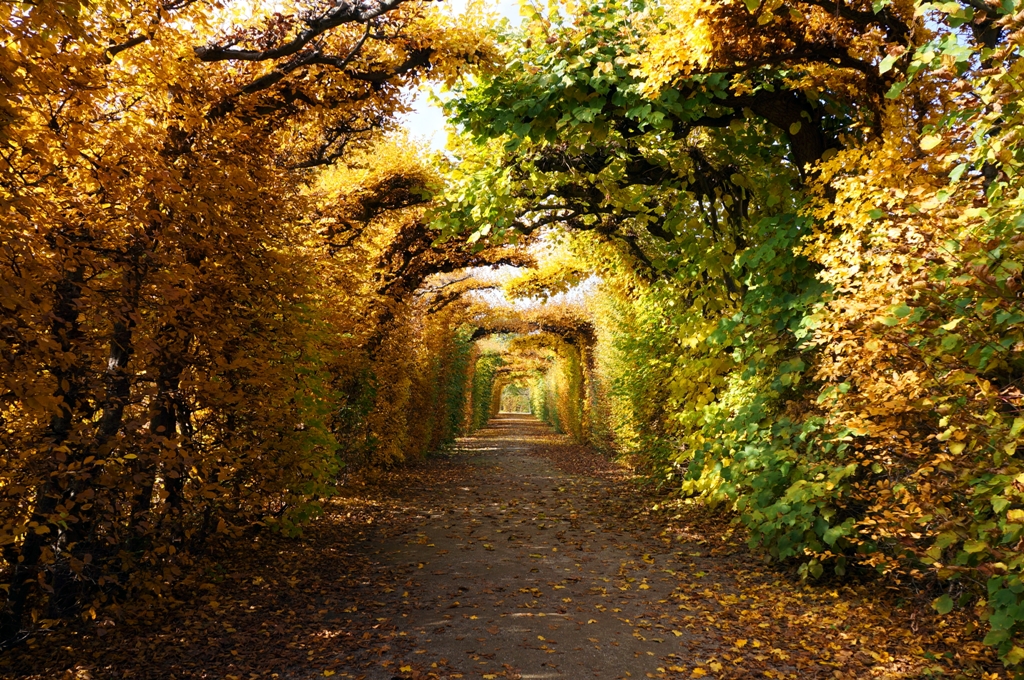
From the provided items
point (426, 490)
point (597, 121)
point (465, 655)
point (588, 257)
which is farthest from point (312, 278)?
point (588, 257)

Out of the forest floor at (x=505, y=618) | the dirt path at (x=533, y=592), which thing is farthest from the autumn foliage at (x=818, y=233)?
the dirt path at (x=533, y=592)

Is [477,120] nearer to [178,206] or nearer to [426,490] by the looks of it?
[178,206]

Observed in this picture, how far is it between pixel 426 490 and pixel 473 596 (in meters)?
6.22

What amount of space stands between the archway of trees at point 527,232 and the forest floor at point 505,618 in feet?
0.95

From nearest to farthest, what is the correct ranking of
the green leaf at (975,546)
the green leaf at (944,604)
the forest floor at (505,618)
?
1. the green leaf at (975,546)
2. the green leaf at (944,604)
3. the forest floor at (505,618)

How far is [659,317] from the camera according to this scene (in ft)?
31.0

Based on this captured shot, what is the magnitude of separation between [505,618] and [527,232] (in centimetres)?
607

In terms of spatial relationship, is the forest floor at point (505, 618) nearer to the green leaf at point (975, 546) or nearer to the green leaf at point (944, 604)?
the green leaf at point (944, 604)

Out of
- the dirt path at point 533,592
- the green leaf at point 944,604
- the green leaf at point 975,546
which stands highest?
the green leaf at point 975,546

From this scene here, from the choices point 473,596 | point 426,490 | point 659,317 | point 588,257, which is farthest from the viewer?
point 588,257

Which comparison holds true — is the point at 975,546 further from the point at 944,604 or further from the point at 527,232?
the point at 527,232

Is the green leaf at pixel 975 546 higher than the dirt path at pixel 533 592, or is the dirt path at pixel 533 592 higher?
the green leaf at pixel 975 546

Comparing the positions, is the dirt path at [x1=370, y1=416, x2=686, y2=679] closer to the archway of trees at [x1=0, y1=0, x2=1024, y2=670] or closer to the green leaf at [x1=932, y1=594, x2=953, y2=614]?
the archway of trees at [x1=0, y1=0, x2=1024, y2=670]

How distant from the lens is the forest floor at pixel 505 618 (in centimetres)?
380
